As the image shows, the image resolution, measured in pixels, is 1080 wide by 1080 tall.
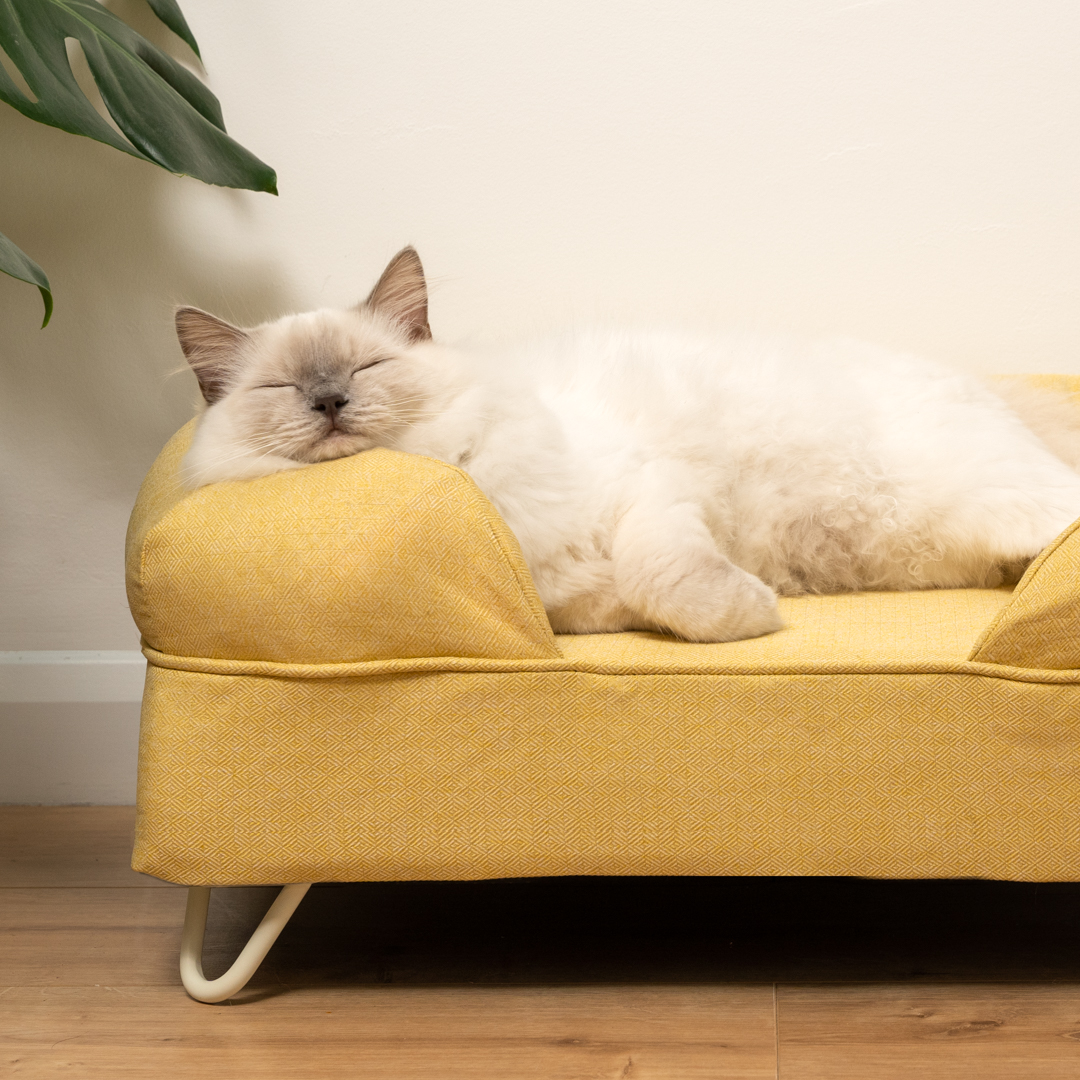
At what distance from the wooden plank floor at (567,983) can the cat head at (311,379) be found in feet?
2.47

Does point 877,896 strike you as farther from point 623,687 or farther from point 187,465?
point 187,465

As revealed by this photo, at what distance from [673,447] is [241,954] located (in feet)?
3.22

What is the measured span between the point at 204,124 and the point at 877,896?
176cm

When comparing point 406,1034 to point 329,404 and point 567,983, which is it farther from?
point 329,404

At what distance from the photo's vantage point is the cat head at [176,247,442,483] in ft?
4.45

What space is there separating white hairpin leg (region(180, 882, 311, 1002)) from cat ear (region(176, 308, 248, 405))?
0.73m

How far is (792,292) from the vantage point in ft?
6.94

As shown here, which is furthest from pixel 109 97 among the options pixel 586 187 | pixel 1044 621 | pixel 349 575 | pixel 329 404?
pixel 1044 621

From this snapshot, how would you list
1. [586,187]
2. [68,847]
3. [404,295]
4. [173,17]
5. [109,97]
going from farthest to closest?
[586,187] → [68,847] → [173,17] → [109,97] → [404,295]

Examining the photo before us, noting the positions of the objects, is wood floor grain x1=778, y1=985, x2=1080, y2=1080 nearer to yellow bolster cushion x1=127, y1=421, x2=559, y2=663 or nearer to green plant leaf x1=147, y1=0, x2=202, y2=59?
yellow bolster cushion x1=127, y1=421, x2=559, y2=663

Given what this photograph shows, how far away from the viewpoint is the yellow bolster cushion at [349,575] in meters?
1.20

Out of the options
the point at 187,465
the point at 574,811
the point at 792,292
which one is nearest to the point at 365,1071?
the point at 574,811

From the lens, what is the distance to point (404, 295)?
149 centimetres

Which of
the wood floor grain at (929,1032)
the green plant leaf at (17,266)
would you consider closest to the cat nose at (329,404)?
the green plant leaf at (17,266)
